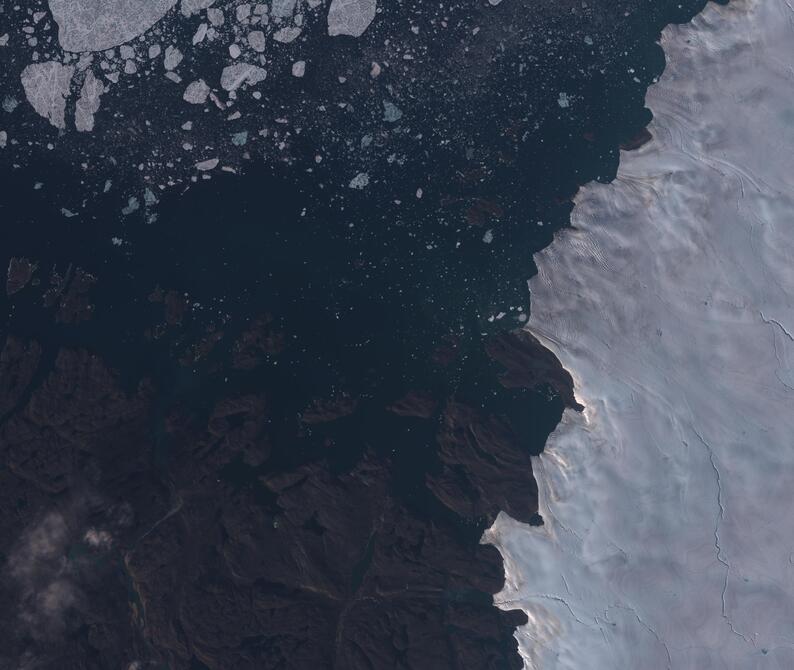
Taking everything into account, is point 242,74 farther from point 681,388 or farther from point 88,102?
point 681,388

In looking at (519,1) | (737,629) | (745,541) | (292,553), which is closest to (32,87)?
(519,1)

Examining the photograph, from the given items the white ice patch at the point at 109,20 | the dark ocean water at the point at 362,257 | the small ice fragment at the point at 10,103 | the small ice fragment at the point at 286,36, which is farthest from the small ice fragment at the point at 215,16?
the small ice fragment at the point at 10,103

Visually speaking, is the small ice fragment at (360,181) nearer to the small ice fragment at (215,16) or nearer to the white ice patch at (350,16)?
the white ice patch at (350,16)

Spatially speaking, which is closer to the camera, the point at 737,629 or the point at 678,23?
the point at 737,629

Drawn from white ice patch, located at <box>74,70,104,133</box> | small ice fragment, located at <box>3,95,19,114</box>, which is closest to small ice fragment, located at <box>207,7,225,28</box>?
white ice patch, located at <box>74,70,104,133</box>

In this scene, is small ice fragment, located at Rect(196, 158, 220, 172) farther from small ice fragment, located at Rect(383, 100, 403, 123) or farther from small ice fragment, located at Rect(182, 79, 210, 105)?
small ice fragment, located at Rect(383, 100, 403, 123)

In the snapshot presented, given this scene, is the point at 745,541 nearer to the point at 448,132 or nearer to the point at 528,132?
the point at 528,132

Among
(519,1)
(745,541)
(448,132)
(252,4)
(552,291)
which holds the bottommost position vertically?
(745,541)

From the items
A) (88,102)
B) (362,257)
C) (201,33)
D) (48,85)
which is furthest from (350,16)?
(48,85)
